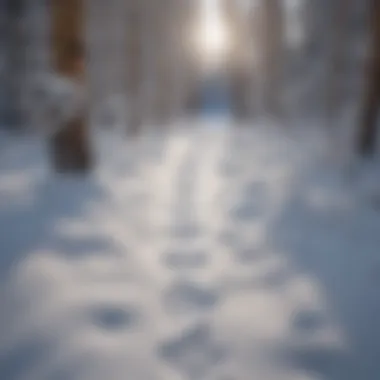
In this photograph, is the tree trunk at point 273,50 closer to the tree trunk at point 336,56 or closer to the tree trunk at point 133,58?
the tree trunk at point 336,56

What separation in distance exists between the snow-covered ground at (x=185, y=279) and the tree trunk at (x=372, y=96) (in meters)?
1.53

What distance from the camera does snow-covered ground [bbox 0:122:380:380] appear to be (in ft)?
8.69

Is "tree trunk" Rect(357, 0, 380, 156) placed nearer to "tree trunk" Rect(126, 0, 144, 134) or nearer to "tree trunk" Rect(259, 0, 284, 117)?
"tree trunk" Rect(126, 0, 144, 134)

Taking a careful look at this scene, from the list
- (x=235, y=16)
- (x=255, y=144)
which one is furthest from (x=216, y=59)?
(x=255, y=144)

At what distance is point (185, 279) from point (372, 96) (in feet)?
16.1

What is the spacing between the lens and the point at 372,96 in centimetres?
738

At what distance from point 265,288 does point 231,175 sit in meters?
4.15

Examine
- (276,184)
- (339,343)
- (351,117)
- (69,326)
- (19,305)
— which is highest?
(351,117)

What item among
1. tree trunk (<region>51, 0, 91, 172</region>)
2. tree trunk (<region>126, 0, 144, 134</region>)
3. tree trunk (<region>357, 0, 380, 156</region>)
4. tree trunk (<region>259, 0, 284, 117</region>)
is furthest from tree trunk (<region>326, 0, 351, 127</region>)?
tree trunk (<region>51, 0, 91, 172</region>)

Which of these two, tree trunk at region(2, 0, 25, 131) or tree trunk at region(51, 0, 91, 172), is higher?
tree trunk at region(2, 0, 25, 131)

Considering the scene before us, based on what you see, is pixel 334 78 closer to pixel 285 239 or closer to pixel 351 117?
pixel 351 117

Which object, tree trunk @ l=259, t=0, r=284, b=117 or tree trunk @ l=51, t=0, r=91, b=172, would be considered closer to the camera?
tree trunk @ l=51, t=0, r=91, b=172

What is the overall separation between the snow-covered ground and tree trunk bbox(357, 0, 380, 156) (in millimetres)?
1533

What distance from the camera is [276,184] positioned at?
21.7ft
